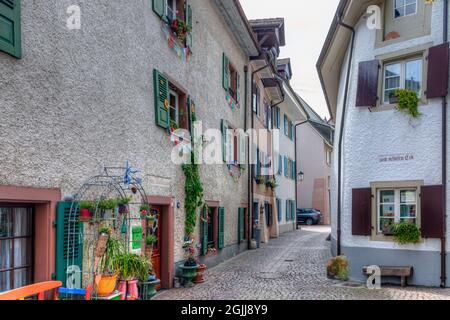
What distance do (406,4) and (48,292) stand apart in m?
9.94

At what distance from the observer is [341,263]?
1168cm

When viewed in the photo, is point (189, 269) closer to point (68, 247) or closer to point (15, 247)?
point (68, 247)

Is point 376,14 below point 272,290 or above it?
above

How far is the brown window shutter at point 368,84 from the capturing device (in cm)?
1162

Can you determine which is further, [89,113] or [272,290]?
[272,290]

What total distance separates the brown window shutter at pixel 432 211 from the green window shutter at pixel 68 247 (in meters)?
7.39

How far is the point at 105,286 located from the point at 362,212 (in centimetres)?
697

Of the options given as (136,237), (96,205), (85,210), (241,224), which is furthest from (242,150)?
(85,210)

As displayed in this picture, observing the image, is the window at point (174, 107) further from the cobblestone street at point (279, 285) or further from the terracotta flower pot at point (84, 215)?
the terracotta flower pot at point (84, 215)

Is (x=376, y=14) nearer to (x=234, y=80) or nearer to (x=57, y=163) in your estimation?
(x=234, y=80)

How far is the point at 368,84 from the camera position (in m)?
11.7

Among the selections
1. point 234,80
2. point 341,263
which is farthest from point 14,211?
point 234,80

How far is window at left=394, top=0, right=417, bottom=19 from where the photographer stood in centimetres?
1139

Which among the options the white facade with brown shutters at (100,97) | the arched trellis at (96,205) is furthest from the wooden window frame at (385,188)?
the arched trellis at (96,205)
